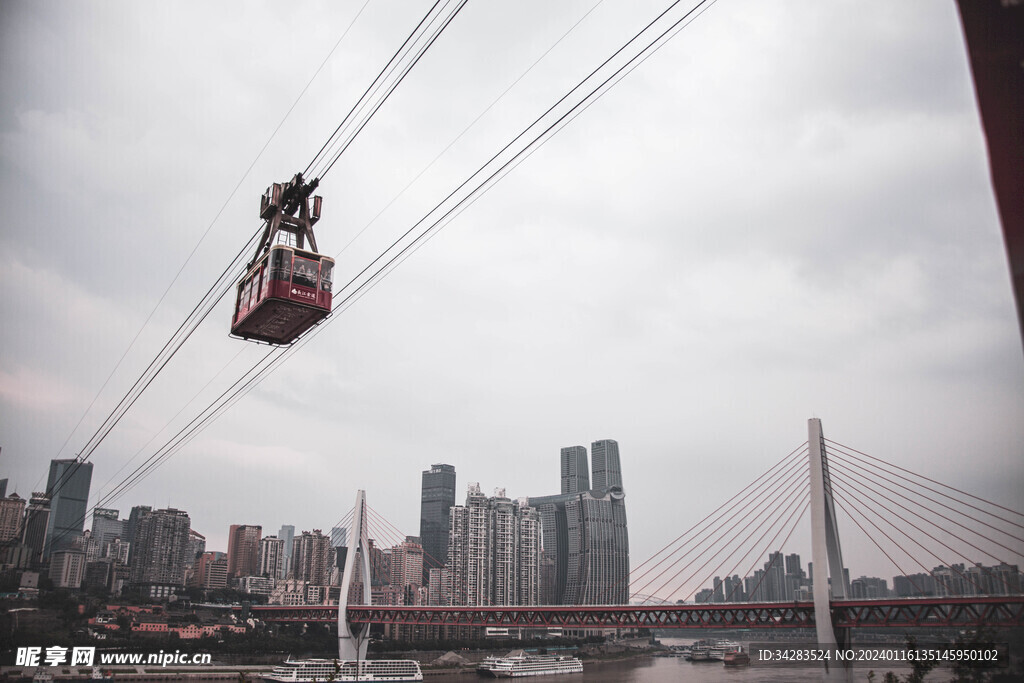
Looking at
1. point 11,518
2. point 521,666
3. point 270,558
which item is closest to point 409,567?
point 270,558

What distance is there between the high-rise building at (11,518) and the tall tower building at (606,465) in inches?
5048

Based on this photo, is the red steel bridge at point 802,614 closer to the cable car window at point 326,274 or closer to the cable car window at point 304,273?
the cable car window at point 326,274

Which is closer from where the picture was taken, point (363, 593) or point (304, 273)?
point (304, 273)

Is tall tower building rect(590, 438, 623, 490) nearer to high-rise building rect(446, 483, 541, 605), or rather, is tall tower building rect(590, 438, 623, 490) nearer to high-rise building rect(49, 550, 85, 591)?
high-rise building rect(446, 483, 541, 605)

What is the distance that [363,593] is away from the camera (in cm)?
4184

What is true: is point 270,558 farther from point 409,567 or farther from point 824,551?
point 824,551

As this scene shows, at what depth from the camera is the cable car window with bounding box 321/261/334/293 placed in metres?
11.1

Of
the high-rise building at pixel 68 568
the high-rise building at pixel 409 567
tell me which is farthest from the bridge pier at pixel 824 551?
the high-rise building at pixel 409 567

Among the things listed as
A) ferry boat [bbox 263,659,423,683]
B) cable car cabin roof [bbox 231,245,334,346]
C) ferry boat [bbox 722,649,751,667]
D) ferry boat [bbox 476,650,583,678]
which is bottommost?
ferry boat [bbox 722,649,751,667]

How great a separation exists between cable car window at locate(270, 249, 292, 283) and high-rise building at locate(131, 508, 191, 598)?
235 feet

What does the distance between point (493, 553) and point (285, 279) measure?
7584 cm

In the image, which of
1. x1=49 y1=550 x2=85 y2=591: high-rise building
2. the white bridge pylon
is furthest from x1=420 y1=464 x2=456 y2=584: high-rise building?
the white bridge pylon

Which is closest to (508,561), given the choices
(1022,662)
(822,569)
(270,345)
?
(822,569)

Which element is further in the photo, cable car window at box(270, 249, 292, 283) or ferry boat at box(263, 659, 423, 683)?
ferry boat at box(263, 659, 423, 683)
